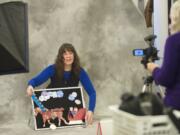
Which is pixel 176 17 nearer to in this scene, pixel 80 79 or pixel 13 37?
pixel 80 79

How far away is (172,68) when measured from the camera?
2016 millimetres

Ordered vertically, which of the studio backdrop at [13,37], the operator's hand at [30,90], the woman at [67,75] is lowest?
the operator's hand at [30,90]

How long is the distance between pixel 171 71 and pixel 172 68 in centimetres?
2

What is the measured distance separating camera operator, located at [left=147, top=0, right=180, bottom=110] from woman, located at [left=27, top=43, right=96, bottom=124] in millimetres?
1698

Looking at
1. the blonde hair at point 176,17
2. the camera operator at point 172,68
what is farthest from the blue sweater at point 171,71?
the blonde hair at point 176,17

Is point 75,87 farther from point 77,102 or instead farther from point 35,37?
point 35,37

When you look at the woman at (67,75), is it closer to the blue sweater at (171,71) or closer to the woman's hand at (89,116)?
the woman's hand at (89,116)

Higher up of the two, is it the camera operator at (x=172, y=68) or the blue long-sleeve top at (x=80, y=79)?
the camera operator at (x=172, y=68)

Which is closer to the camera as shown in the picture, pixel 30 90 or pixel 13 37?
pixel 30 90

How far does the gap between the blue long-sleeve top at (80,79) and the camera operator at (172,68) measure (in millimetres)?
1737

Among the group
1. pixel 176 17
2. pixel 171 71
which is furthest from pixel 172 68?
pixel 176 17

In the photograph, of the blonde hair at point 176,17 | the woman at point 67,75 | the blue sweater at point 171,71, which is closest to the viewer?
the blue sweater at point 171,71

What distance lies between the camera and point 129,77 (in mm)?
4270

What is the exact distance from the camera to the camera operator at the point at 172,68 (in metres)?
2.00
